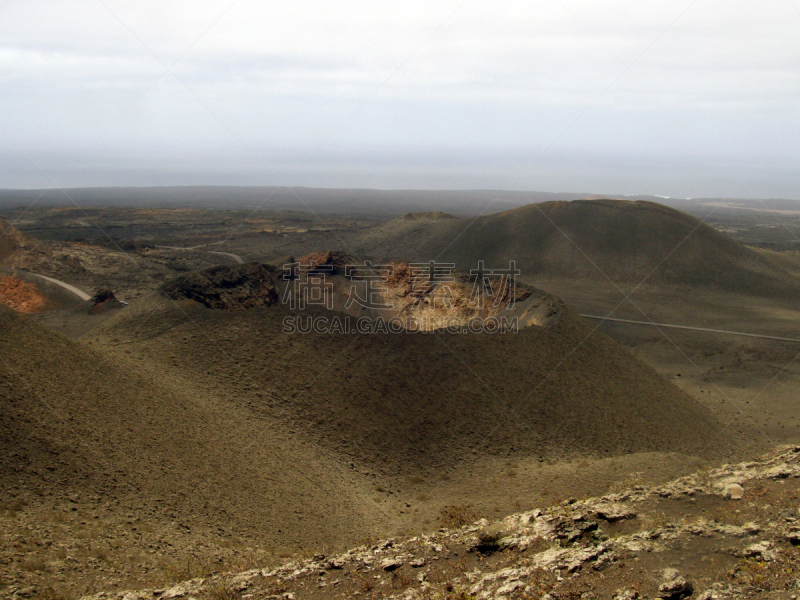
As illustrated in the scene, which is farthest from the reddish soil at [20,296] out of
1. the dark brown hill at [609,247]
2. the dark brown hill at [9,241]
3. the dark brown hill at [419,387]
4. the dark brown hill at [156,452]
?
the dark brown hill at [609,247]

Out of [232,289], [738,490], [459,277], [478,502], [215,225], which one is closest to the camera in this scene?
[738,490]

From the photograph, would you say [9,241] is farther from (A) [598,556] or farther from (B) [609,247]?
(A) [598,556]

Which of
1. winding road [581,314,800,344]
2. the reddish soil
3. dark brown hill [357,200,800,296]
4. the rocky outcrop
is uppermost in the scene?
dark brown hill [357,200,800,296]

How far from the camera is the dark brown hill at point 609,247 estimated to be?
47.6 m

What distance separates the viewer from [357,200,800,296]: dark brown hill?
Result: 4760cm

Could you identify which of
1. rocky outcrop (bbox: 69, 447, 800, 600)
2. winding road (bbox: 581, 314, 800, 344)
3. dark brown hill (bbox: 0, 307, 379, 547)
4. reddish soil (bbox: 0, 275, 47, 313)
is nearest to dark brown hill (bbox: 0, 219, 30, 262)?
reddish soil (bbox: 0, 275, 47, 313)

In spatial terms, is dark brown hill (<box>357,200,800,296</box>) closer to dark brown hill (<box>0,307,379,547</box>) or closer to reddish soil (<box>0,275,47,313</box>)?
reddish soil (<box>0,275,47,313</box>)

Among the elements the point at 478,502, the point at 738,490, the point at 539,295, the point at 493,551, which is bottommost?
the point at 478,502

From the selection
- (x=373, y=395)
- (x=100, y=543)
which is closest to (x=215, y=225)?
(x=373, y=395)

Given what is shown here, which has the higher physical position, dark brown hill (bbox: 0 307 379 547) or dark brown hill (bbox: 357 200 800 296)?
dark brown hill (bbox: 357 200 800 296)

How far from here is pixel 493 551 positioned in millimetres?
8820

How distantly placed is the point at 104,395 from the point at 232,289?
29.2 ft

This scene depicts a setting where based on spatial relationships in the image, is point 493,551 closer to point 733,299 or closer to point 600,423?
point 600,423

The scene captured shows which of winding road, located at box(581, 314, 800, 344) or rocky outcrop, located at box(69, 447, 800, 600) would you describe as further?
winding road, located at box(581, 314, 800, 344)
